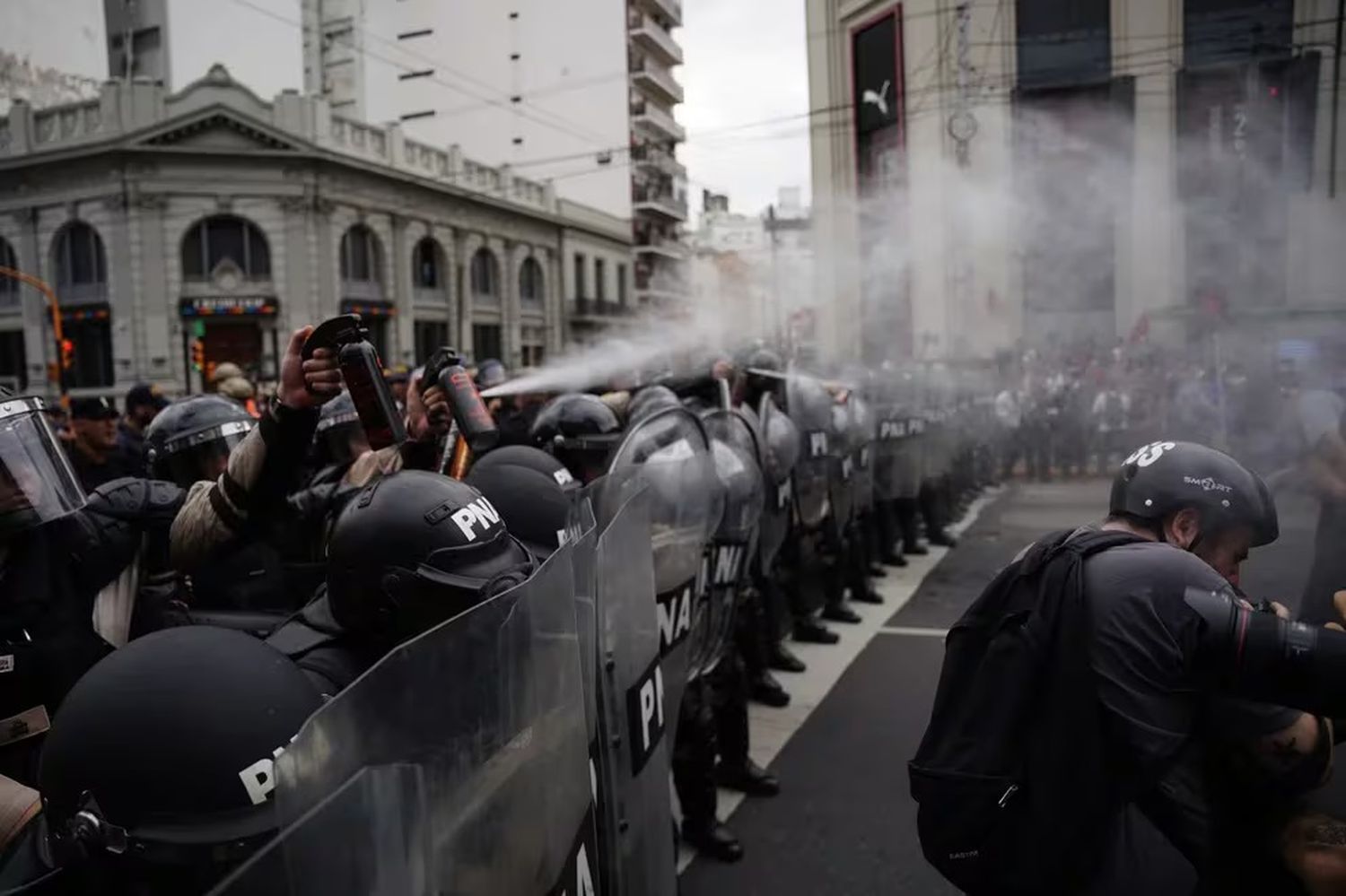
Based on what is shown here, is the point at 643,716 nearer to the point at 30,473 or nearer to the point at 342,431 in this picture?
the point at 30,473

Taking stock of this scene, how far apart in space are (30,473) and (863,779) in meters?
3.39

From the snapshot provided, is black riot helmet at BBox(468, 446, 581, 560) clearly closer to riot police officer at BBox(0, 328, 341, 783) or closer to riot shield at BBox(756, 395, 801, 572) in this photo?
riot police officer at BBox(0, 328, 341, 783)

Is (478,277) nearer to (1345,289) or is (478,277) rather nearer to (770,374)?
(1345,289)

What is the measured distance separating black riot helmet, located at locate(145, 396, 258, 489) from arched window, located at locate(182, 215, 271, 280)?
86.6 ft

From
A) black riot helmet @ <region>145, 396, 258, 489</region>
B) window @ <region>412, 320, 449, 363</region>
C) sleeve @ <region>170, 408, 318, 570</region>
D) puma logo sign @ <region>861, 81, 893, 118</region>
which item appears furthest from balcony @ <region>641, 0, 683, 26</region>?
sleeve @ <region>170, 408, 318, 570</region>

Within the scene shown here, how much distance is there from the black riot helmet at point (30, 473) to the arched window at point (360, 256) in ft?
92.1

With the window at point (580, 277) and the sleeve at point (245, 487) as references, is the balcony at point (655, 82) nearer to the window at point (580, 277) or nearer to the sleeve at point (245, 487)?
the window at point (580, 277)

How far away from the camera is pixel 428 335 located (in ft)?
106

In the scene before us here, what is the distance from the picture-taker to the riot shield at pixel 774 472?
4.85 meters

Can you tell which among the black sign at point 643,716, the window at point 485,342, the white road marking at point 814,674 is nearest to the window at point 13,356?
the window at point 485,342

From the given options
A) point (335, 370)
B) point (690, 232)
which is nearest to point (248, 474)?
point (335, 370)

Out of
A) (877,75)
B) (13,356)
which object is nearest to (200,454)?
(877,75)

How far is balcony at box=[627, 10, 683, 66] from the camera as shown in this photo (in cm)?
4084

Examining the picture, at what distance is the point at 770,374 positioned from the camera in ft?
21.1
